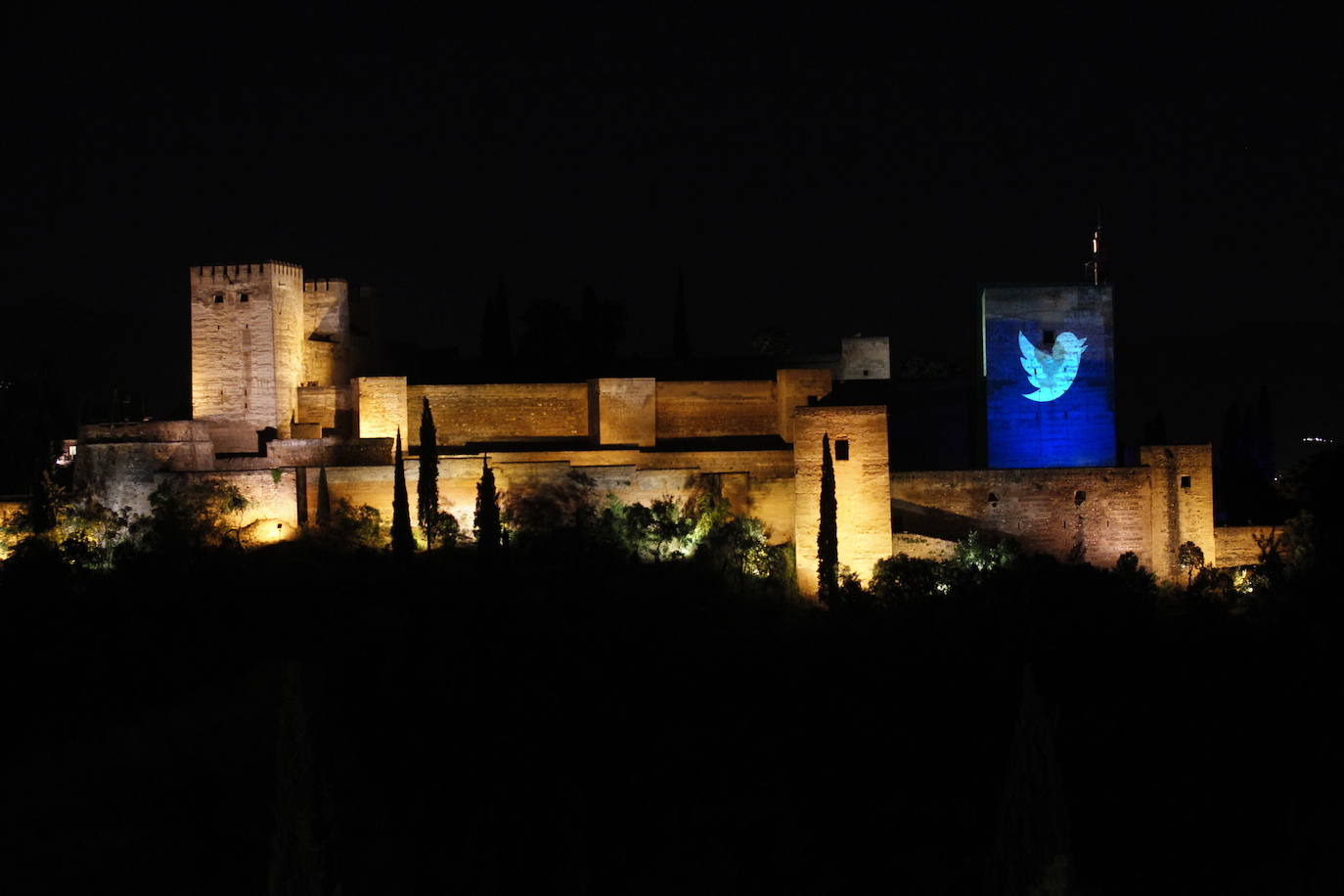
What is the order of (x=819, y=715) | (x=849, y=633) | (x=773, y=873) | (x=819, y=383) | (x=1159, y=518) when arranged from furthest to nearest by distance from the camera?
1. (x=819, y=383)
2. (x=1159, y=518)
3. (x=849, y=633)
4. (x=819, y=715)
5. (x=773, y=873)

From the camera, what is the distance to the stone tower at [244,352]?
112 feet

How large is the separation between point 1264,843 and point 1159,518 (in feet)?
30.5

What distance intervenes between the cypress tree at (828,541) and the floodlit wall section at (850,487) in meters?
0.29

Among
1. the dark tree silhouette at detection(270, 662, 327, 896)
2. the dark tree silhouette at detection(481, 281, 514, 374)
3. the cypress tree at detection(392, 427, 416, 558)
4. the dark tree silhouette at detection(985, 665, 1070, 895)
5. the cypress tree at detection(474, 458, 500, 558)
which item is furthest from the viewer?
the dark tree silhouette at detection(481, 281, 514, 374)

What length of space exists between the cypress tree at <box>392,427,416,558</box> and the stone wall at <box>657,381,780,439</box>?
596 centimetres

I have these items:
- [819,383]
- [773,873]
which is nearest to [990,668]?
[773,873]

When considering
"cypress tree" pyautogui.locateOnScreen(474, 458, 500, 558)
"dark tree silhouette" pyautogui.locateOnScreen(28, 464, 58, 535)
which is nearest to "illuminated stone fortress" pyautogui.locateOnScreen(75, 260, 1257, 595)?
"dark tree silhouette" pyautogui.locateOnScreen(28, 464, 58, 535)

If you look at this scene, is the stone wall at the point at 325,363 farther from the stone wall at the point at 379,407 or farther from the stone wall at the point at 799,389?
the stone wall at the point at 799,389

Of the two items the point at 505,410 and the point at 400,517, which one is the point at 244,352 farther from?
the point at 400,517

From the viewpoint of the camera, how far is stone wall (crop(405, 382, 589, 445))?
34344 millimetres

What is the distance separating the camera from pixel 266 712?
25641 mm

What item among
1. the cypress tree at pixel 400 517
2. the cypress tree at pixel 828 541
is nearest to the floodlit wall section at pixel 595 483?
the cypress tree at pixel 400 517

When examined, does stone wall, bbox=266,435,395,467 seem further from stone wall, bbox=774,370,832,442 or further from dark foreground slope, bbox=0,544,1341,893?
stone wall, bbox=774,370,832,442

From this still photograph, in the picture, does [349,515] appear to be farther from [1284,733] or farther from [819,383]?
[1284,733]
